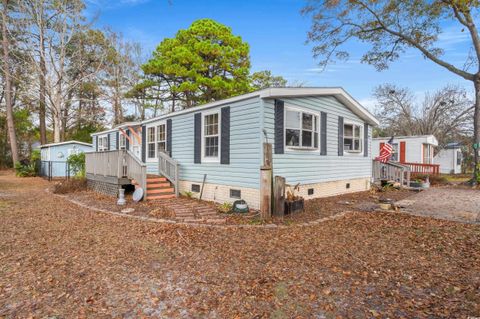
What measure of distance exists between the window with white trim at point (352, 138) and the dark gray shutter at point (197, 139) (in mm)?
5555

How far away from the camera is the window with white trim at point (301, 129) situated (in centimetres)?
781

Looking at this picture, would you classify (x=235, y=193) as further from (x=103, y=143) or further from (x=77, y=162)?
(x=103, y=143)

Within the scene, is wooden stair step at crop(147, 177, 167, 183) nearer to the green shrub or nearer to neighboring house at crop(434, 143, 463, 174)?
the green shrub

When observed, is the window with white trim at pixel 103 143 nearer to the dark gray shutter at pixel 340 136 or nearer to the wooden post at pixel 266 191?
the wooden post at pixel 266 191

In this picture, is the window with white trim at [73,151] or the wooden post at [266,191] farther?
the window with white trim at [73,151]

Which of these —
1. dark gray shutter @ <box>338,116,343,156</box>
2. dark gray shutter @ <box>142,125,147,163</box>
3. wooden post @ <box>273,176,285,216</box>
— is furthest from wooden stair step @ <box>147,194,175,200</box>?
dark gray shutter @ <box>338,116,343,156</box>

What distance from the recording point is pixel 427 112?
26203mm

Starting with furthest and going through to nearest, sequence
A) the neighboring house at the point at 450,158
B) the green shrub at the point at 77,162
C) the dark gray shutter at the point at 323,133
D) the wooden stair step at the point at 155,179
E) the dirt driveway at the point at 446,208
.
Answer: the neighboring house at the point at 450,158
the green shrub at the point at 77,162
the wooden stair step at the point at 155,179
the dark gray shutter at the point at 323,133
the dirt driveway at the point at 446,208

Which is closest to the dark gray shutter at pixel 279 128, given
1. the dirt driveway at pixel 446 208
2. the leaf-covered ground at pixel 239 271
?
the leaf-covered ground at pixel 239 271

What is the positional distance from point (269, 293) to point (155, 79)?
67.6 feet

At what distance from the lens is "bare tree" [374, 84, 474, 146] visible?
23484 mm

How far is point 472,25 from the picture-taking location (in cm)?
1265

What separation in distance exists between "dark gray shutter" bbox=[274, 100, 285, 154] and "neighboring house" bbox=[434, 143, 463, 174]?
80.4 ft

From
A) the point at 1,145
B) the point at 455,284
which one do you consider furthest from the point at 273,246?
the point at 1,145
